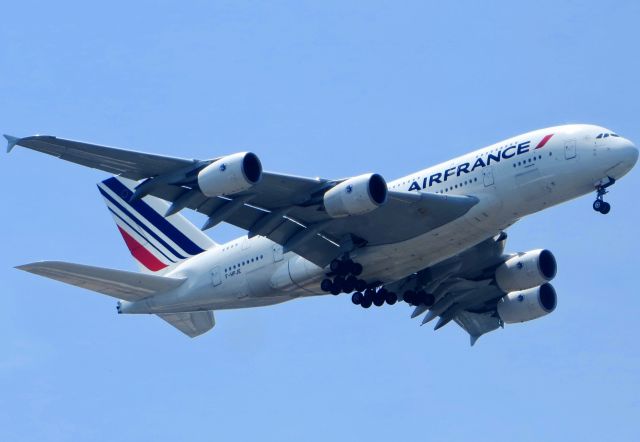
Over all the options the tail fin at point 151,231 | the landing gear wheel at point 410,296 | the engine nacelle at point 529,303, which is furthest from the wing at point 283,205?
the engine nacelle at point 529,303

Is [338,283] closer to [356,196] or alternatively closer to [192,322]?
[356,196]

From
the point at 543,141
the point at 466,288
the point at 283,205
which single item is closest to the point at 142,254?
the point at 283,205

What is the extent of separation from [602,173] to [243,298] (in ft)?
45.7

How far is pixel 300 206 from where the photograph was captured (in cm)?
4619

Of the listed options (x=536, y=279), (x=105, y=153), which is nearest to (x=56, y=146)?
(x=105, y=153)

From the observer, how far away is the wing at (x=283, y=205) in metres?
43.1

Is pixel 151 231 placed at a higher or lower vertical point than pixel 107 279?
higher

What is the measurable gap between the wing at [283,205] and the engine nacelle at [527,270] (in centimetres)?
706

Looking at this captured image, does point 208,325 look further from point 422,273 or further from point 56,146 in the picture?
point 56,146

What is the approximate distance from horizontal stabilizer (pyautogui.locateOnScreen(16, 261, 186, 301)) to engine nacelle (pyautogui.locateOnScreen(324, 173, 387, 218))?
943 centimetres

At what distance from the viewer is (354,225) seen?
47781mm

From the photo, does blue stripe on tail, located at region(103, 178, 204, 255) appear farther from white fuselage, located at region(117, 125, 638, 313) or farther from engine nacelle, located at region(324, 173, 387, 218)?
engine nacelle, located at region(324, 173, 387, 218)

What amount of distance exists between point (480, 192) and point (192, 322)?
13.9 m

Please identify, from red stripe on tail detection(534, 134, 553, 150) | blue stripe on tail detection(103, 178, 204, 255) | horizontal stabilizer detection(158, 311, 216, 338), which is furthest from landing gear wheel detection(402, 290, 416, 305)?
blue stripe on tail detection(103, 178, 204, 255)
